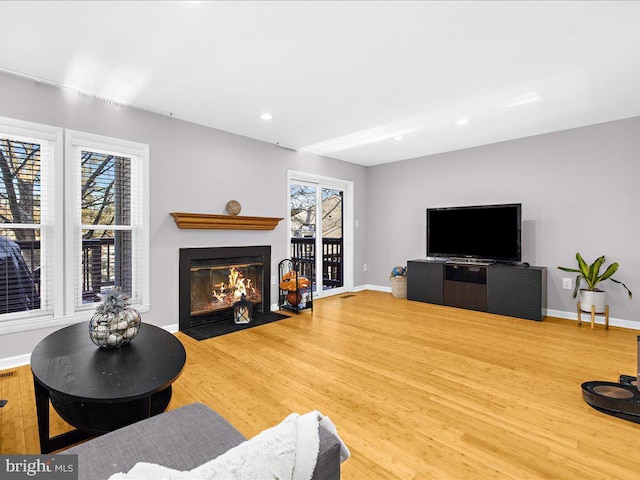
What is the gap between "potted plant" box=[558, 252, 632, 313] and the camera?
3.76 metres

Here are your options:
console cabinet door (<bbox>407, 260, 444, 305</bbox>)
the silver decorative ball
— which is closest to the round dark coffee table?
the silver decorative ball

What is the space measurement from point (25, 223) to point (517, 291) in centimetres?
524

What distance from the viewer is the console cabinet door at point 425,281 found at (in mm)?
4930

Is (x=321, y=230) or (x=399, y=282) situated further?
(x=321, y=230)

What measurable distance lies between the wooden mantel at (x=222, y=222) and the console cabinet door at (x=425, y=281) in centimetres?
230

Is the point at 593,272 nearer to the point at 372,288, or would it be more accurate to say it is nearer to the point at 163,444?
the point at 372,288

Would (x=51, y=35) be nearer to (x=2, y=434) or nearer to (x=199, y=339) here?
A: (x=2, y=434)

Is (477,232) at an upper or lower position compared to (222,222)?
lower

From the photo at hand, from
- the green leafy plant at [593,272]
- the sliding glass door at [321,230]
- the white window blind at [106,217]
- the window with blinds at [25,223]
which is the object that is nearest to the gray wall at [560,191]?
the green leafy plant at [593,272]

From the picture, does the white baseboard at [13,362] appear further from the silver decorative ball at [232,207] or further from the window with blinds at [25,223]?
the silver decorative ball at [232,207]

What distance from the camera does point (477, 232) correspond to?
4.72 meters

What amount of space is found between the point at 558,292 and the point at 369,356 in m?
2.98

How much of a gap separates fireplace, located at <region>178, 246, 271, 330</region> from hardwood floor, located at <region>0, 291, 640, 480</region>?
53 cm

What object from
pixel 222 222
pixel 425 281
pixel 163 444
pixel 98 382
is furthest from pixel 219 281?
pixel 163 444
